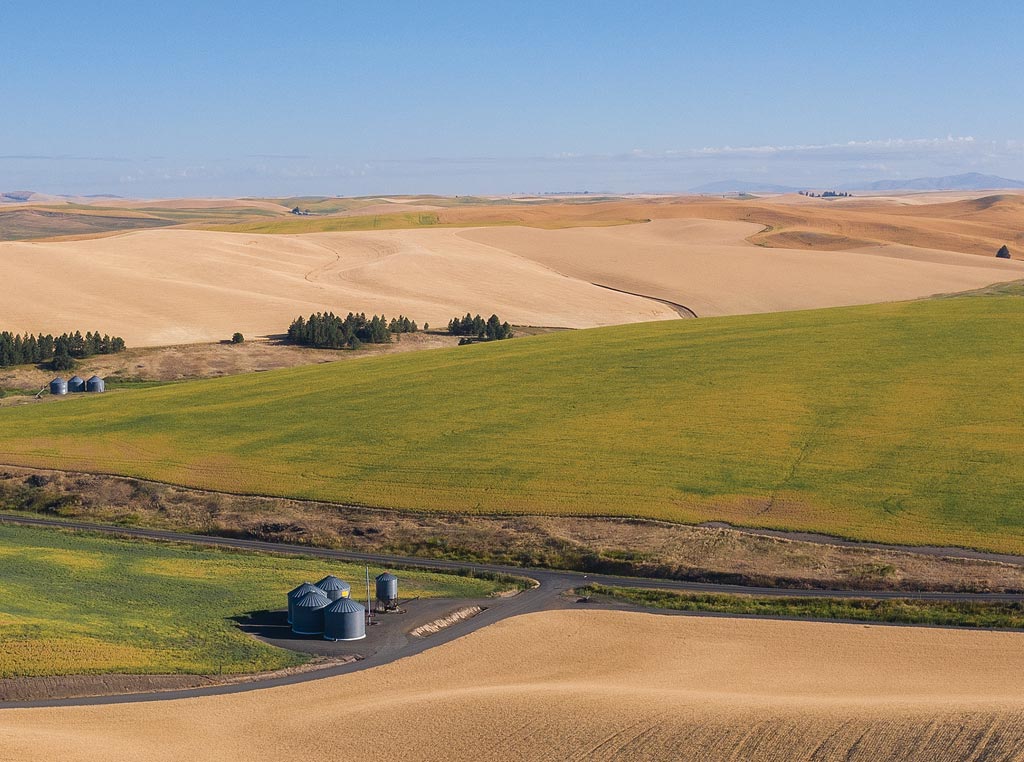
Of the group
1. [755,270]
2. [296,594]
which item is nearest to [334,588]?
[296,594]

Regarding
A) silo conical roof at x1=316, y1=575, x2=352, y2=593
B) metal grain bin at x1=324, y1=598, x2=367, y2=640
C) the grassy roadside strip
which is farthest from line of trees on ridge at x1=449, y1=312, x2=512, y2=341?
metal grain bin at x1=324, y1=598, x2=367, y2=640

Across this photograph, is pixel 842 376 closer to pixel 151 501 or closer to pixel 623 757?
pixel 151 501

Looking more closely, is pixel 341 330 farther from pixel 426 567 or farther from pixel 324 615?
pixel 324 615

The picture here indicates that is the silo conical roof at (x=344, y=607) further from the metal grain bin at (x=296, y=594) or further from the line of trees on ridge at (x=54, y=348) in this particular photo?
the line of trees on ridge at (x=54, y=348)

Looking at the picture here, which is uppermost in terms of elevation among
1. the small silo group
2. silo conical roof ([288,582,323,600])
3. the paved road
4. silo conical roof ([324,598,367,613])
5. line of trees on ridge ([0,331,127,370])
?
line of trees on ridge ([0,331,127,370])

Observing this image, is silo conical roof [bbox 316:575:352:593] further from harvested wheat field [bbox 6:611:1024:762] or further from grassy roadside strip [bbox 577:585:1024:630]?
grassy roadside strip [bbox 577:585:1024:630]

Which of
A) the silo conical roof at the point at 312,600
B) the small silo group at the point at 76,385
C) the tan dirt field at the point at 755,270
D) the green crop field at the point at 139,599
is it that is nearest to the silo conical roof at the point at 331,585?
the silo conical roof at the point at 312,600

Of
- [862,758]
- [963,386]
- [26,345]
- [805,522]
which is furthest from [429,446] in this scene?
[26,345]
